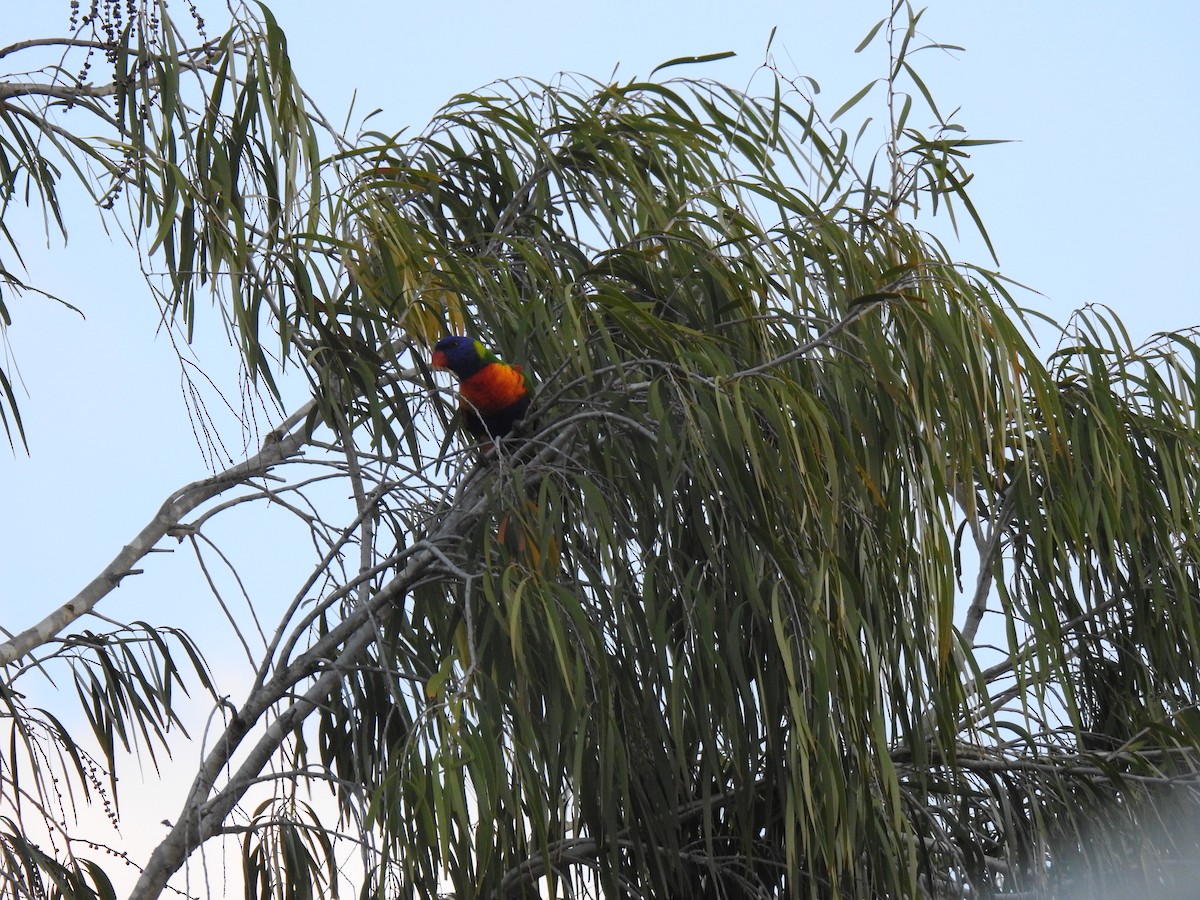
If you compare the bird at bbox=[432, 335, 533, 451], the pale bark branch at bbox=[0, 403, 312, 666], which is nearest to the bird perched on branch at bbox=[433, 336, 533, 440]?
the bird at bbox=[432, 335, 533, 451]

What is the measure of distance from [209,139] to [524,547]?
84 centimetres

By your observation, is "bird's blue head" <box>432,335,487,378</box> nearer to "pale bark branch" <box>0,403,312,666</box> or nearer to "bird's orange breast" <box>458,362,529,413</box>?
"bird's orange breast" <box>458,362,529,413</box>

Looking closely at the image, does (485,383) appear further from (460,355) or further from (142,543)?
(142,543)

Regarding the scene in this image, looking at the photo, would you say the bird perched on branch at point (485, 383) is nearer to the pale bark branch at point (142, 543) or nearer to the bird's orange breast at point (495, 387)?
the bird's orange breast at point (495, 387)

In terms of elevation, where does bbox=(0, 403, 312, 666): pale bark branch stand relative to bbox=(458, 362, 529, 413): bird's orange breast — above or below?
below

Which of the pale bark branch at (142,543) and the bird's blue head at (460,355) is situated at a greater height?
the bird's blue head at (460,355)

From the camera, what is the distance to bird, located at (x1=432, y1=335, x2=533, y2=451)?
2.11 metres

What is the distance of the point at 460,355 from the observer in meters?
2.14

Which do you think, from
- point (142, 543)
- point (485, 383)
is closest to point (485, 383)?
point (485, 383)

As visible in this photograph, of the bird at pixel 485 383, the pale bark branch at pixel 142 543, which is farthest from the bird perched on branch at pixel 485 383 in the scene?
the pale bark branch at pixel 142 543

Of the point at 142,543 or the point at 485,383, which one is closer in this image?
the point at 142,543

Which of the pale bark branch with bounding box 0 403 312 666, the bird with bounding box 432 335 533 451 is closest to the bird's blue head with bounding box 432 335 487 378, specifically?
the bird with bounding box 432 335 533 451

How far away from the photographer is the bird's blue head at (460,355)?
209 cm

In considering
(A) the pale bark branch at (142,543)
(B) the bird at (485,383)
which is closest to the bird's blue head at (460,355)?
(B) the bird at (485,383)
